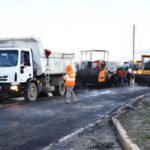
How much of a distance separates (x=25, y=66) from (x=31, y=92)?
133 cm

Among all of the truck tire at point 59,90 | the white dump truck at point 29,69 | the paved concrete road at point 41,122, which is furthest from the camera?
the truck tire at point 59,90

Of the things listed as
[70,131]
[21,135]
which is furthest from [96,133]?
[21,135]

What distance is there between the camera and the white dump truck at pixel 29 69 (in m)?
18.3

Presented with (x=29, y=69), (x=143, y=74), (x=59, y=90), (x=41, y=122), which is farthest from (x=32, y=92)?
(x=143, y=74)

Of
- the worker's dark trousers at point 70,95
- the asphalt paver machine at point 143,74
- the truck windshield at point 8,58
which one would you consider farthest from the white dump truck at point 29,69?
the asphalt paver machine at point 143,74

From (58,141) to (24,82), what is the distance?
9940mm

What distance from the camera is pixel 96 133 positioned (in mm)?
10312

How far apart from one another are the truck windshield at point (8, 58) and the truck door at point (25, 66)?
0.32 metres

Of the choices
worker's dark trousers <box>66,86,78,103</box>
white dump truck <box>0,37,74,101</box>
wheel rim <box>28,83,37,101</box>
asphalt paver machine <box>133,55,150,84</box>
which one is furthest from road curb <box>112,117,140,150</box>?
asphalt paver machine <box>133,55,150,84</box>

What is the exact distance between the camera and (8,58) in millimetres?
18672

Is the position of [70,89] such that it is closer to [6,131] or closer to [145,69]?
[6,131]

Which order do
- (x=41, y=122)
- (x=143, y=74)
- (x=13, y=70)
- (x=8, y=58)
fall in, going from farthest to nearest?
(x=143, y=74), (x=8, y=58), (x=13, y=70), (x=41, y=122)

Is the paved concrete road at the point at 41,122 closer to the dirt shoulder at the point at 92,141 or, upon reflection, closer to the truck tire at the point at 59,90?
the dirt shoulder at the point at 92,141

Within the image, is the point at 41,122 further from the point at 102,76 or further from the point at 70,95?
the point at 102,76
